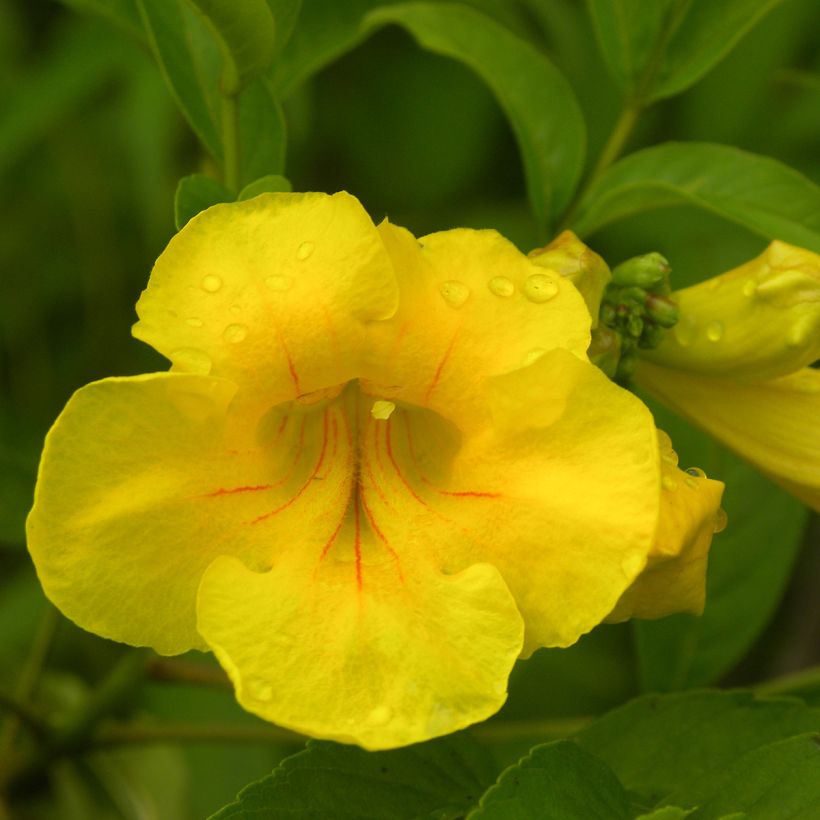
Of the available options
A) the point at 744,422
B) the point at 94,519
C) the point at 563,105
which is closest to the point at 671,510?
the point at 744,422

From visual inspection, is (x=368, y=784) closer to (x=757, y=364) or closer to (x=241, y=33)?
(x=757, y=364)

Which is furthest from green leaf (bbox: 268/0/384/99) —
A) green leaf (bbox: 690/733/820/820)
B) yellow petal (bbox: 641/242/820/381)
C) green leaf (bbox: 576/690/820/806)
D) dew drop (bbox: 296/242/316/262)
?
green leaf (bbox: 690/733/820/820)

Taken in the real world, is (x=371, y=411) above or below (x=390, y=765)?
above

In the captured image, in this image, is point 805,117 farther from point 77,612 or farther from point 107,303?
point 77,612

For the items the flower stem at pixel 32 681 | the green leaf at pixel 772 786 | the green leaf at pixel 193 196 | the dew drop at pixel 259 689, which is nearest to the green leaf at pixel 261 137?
the green leaf at pixel 193 196

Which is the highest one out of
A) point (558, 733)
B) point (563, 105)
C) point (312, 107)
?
point (563, 105)

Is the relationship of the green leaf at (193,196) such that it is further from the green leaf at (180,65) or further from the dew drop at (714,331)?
the dew drop at (714,331)

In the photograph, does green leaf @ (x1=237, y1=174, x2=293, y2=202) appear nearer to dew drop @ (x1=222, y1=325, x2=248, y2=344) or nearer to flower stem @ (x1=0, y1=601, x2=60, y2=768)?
dew drop @ (x1=222, y1=325, x2=248, y2=344)
